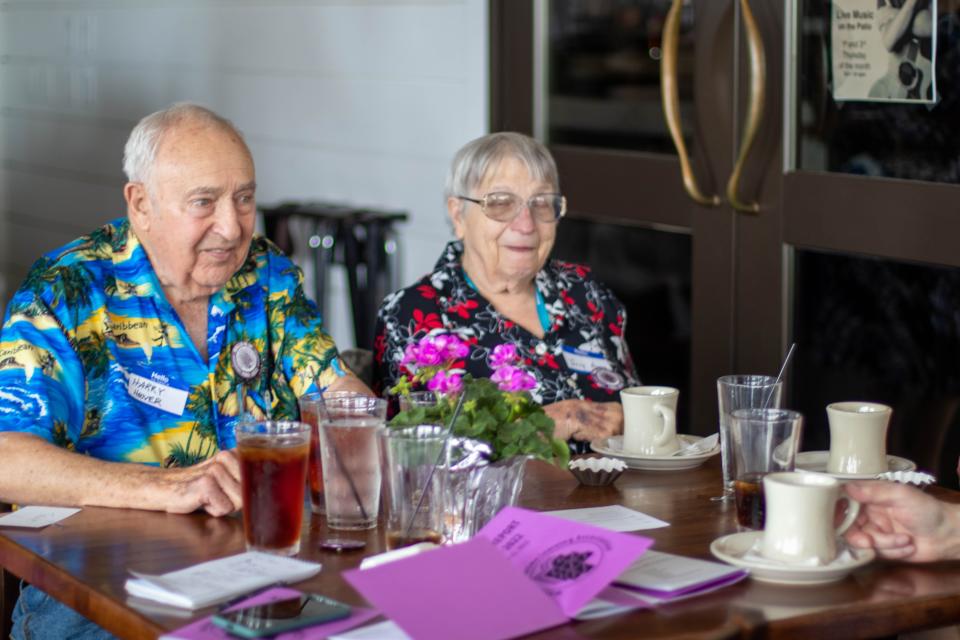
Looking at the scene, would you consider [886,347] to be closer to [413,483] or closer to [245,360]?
[245,360]

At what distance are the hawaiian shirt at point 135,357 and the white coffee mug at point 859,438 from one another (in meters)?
0.89

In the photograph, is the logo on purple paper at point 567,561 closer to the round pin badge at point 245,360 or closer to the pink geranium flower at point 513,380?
the pink geranium flower at point 513,380

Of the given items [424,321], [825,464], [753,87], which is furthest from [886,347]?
[825,464]

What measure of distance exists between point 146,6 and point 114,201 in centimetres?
86

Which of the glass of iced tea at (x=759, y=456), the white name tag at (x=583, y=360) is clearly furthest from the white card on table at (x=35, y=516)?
the white name tag at (x=583, y=360)

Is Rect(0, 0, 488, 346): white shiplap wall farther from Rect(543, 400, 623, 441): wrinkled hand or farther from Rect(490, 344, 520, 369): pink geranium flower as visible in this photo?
Rect(543, 400, 623, 441): wrinkled hand

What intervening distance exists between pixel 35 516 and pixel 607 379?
1.24m

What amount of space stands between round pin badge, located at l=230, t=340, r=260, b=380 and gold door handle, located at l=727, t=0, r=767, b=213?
142 cm

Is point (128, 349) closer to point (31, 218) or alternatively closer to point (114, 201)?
point (114, 201)

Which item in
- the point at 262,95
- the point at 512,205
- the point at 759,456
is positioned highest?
the point at 262,95

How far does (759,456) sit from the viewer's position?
176 centimetres

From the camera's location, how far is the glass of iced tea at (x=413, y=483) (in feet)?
5.37

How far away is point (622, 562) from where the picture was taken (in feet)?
4.81

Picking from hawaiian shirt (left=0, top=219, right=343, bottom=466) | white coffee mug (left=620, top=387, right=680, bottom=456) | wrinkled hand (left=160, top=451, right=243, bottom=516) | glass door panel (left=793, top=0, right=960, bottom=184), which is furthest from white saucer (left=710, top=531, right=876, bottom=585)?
glass door panel (left=793, top=0, right=960, bottom=184)
